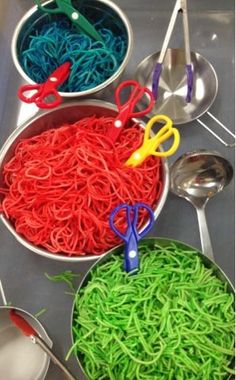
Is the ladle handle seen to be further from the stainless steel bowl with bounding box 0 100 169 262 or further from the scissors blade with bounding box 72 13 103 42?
the scissors blade with bounding box 72 13 103 42

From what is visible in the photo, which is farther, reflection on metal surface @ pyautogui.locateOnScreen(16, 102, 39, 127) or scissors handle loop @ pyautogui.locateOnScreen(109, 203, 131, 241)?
reflection on metal surface @ pyautogui.locateOnScreen(16, 102, 39, 127)

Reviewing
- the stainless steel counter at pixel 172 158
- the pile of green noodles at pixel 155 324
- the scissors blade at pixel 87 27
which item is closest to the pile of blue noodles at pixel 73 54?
the scissors blade at pixel 87 27

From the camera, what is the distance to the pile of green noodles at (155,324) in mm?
699

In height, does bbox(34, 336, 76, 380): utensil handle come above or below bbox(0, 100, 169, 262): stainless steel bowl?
below

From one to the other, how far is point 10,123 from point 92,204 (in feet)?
1.11

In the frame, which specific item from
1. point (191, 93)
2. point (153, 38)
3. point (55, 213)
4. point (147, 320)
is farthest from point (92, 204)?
point (153, 38)

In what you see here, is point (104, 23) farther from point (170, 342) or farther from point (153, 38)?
point (170, 342)

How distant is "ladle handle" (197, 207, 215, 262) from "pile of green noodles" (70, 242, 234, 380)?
0.07 meters

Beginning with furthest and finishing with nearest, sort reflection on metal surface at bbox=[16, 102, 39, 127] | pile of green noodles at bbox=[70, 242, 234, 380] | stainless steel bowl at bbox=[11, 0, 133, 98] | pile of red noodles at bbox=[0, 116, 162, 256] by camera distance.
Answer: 1. reflection on metal surface at bbox=[16, 102, 39, 127]
2. stainless steel bowl at bbox=[11, 0, 133, 98]
3. pile of red noodles at bbox=[0, 116, 162, 256]
4. pile of green noodles at bbox=[70, 242, 234, 380]

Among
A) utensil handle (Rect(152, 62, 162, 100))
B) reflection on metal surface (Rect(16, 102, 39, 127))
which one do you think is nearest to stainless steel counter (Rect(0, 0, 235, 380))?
reflection on metal surface (Rect(16, 102, 39, 127))

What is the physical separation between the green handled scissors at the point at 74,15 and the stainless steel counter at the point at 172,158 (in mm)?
140

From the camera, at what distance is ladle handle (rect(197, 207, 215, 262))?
2.75 ft

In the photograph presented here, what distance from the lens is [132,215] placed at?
0.79m

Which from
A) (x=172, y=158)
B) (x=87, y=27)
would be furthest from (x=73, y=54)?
(x=172, y=158)
